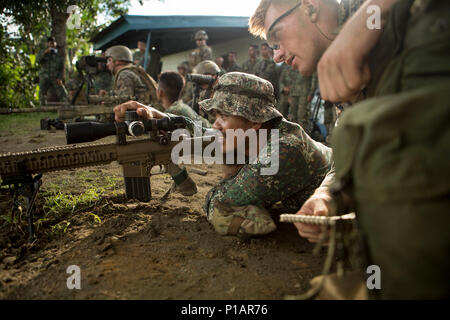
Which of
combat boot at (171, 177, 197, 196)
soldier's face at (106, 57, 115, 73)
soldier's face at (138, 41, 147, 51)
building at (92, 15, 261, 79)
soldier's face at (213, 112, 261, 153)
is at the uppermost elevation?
building at (92, 15, 261, 79)

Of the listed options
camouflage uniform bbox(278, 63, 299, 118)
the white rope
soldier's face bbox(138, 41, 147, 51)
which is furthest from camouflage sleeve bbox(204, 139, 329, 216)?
soldier's face bbox(138, 41, 147, 51)

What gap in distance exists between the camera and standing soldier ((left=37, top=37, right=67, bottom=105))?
40.4 ft

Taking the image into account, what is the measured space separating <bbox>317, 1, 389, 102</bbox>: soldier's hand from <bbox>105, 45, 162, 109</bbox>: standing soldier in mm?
5944

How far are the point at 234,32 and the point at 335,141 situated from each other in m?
13.1

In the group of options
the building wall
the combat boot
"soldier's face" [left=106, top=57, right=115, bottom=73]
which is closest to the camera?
the combat boot

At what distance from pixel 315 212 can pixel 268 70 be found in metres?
8.30

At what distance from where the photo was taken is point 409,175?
30.6 inches

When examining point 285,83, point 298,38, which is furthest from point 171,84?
point 285,83

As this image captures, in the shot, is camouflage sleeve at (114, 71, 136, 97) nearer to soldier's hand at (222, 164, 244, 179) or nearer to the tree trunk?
soldier's hand at (222, 164, 244, 179)

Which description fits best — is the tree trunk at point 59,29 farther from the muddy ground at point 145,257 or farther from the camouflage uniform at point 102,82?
the muddy ground at point 145,257

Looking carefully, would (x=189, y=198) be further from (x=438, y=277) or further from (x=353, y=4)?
(x=438, y=277)

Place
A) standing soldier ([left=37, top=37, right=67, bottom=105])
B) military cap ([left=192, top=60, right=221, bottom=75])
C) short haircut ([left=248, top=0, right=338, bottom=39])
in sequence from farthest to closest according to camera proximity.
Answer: standing soldier ([left=37, top=37, right=67, bottom=105]), military cap ([left=192, top=60, right=221, bottom=75]), short haircut ([left=248, top=0, right=338, bottom=39])

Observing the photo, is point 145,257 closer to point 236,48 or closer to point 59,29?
point 236,48
